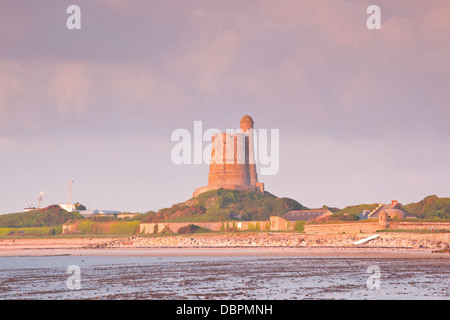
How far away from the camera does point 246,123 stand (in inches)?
4843

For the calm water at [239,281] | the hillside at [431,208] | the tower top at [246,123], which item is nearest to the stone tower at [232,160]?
the tower top at [246,123]

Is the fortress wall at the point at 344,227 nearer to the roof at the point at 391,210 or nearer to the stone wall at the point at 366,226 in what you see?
the stone wall at the point at 366,226

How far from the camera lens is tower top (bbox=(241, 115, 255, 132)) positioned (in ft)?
403

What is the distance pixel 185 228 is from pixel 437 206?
38.6m

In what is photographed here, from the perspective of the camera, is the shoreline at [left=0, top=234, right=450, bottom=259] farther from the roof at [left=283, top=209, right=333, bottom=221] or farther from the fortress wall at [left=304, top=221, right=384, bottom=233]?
the roof at [left=283, top=209, right=333, bottom=221]

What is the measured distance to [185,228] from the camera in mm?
96688

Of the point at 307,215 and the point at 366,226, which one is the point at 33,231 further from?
the point at 366,226

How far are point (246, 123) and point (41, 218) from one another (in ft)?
163

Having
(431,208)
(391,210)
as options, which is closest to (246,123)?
(431,208)

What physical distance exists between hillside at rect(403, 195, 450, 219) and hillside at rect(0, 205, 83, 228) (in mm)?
72877

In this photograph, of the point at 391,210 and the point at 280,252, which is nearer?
the point at 280,252

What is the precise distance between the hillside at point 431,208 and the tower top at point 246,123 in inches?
1601
